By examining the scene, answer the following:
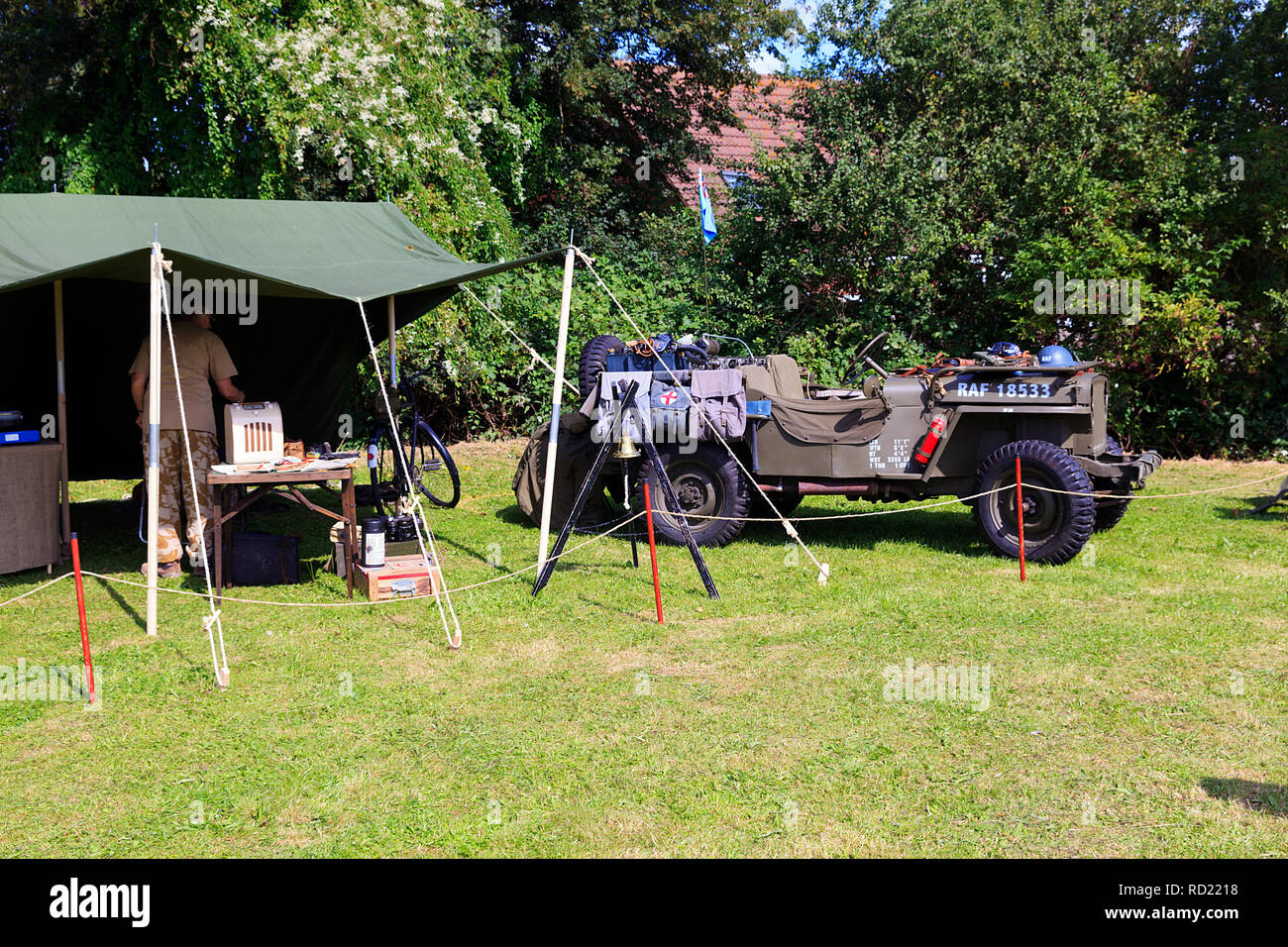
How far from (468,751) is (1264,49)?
632 inches

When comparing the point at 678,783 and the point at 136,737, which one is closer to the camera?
the point at 678,783

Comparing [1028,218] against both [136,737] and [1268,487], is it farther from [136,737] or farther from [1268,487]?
[136,737]

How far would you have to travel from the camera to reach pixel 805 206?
16562 millimetres

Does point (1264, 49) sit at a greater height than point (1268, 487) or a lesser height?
greater

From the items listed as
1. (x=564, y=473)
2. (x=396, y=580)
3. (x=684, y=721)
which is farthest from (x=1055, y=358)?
(x=396, y=580)

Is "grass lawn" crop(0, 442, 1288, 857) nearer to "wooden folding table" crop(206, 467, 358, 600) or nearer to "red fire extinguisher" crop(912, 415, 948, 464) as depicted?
"wooden folding table" crop(206, 467, 358, 600)

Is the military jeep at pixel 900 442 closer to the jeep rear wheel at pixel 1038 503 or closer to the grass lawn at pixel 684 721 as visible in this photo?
the jeep rear wheel at pixel 1038 503

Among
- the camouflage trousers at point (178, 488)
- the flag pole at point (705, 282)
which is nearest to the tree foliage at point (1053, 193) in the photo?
the flag pole at point (705, 282)

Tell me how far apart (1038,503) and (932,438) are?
95 cm

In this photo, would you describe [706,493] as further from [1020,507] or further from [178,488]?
[178,488]

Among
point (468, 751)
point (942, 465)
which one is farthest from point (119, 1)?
point (468, 751)

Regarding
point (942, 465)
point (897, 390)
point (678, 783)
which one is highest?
point (897, 390)

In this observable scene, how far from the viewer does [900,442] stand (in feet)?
29.0

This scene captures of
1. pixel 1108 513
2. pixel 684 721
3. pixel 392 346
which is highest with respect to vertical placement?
pixel 392 346
